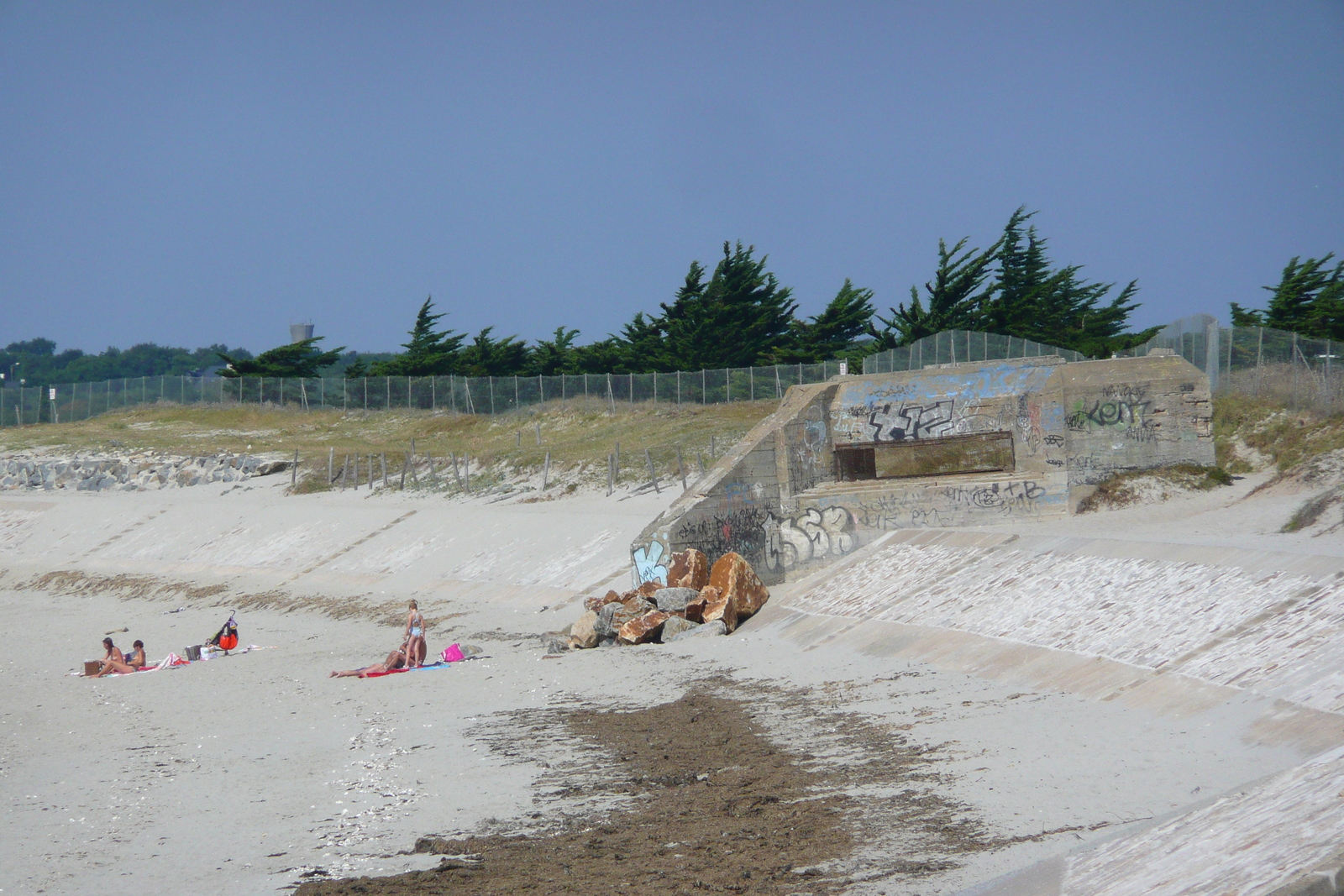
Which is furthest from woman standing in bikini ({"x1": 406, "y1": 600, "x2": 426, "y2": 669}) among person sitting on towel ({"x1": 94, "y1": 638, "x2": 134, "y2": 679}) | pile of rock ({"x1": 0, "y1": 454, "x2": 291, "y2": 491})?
pile of rock ({"x1": 0, "y1": 454, "x2": 291, "y2": 491})

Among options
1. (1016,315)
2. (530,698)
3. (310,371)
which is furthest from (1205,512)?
(310,371)

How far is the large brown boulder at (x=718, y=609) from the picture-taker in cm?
1983

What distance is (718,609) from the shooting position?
787 inches

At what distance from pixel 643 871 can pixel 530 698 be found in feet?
24.8

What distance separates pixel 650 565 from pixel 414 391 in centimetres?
3878

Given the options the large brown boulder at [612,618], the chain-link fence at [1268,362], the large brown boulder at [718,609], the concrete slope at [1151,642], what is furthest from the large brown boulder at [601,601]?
the chain-link fence at [1268,362]

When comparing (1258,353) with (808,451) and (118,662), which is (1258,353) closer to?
(808,451)

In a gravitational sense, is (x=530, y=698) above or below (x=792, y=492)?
below

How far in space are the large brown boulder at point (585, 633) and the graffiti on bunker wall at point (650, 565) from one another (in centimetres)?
201

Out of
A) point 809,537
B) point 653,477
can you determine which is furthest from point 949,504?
point 653,477

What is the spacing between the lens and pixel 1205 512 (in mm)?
21344

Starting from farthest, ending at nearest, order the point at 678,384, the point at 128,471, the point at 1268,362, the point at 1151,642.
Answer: the point at 128,471 < the point at 678,384 < the point at 1268,362 < the point at 1151,642

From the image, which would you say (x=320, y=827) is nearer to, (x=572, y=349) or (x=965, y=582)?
(x=965, y=582)

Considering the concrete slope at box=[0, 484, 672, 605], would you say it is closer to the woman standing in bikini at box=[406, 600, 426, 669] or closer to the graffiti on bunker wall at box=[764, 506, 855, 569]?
the graffiti on bunker wall at box=[764, 506, 855, 569]
